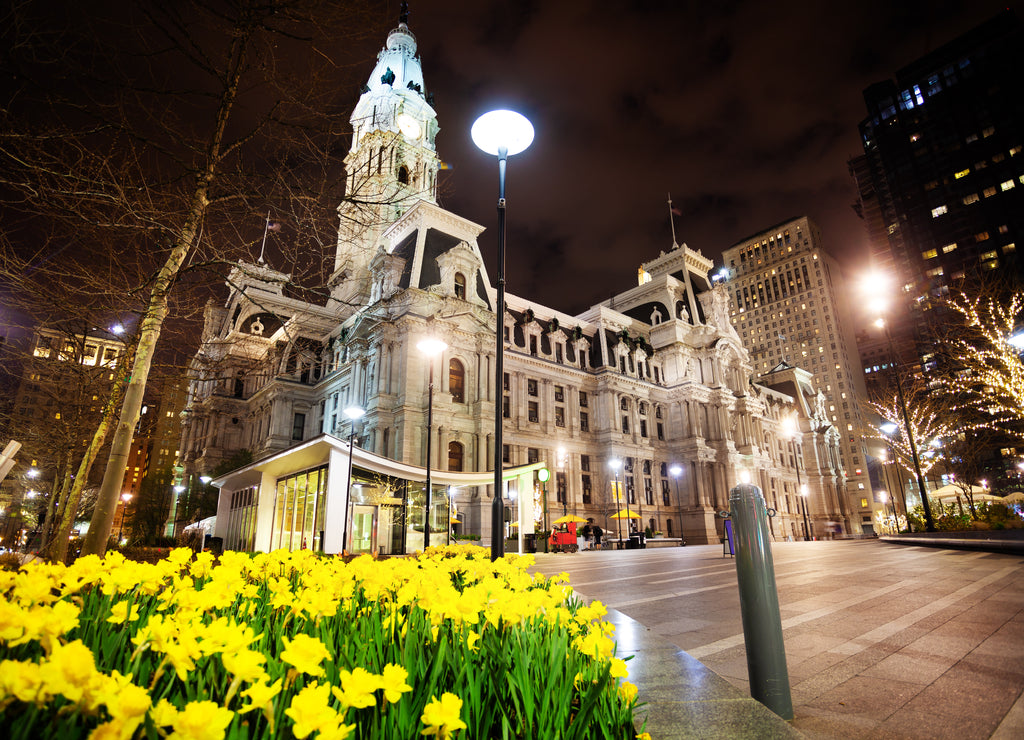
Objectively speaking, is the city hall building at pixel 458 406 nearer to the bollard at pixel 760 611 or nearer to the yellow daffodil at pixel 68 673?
the bollard at pixel 760 611

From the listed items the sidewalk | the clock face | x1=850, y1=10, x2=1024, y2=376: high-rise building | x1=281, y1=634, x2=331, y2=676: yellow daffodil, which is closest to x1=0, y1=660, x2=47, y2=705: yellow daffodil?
x1=281, y1=634, x2=331, y2=676: yellow daffodil

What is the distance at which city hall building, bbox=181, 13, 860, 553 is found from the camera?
82.6 feet

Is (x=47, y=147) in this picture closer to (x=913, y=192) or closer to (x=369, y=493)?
(x=369, y=493)

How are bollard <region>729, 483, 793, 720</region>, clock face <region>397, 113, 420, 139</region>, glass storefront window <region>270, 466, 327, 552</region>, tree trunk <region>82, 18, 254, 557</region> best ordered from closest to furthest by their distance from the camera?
bollard <region>729, 483, 793, 720</region>
tree trunk <region>82, 18, 254, 557</region>
glass storefront window <region>270, 466, 327, 552</region>
clock face <region>397, 113, 420, 139</region>

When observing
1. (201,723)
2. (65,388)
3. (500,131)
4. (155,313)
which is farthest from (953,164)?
(201,723)

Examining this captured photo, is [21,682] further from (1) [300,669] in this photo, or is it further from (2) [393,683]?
(2) [393,683]

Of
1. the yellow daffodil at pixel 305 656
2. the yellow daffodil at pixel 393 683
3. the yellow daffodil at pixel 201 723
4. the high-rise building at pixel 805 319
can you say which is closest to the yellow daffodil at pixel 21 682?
the yellow daffodil at pixel 201 723

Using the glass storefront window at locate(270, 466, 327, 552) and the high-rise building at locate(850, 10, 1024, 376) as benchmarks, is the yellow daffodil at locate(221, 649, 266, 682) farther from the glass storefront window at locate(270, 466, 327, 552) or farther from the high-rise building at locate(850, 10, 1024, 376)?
the high-rise building at locate(850, 10, 1024, 376)

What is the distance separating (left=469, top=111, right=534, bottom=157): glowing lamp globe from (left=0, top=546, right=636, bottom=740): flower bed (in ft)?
23.8

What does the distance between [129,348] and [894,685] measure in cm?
1531

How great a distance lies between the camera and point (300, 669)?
1.40m

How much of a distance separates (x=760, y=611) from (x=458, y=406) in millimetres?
35288

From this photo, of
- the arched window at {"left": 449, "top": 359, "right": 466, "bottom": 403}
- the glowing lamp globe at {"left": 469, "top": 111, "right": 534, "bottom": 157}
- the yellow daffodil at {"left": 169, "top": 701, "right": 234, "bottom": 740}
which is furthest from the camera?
the arched window at {"left": 449, "top": 359, "right": 466, "bottom": 403}

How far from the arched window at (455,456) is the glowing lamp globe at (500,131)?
3089 centimetres
